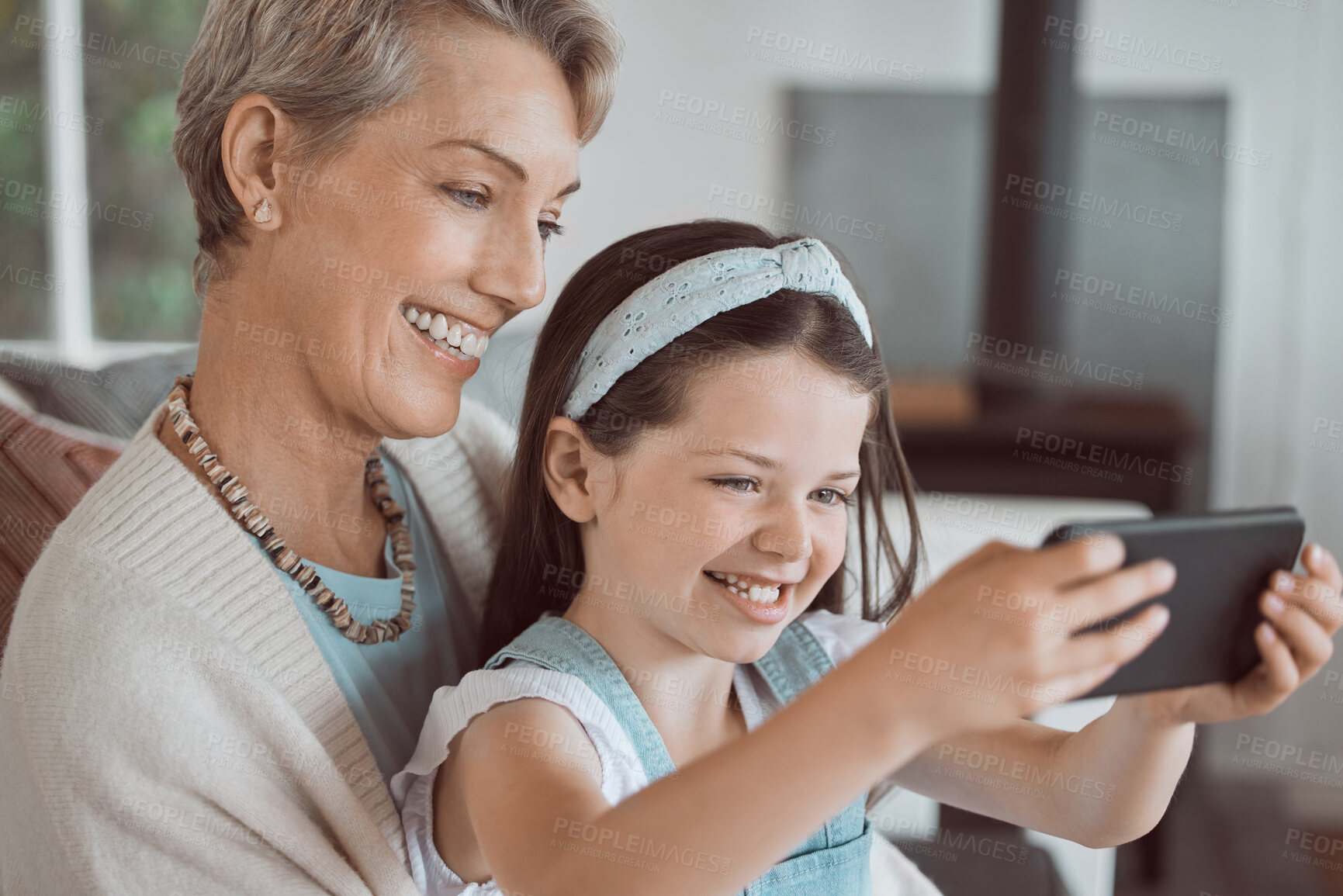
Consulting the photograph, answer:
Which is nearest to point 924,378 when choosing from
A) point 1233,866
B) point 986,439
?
point 986,439

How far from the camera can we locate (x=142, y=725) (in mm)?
929

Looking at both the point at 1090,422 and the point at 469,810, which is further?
the point at 1090,422

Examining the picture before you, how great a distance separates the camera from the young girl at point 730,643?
2.36 feet

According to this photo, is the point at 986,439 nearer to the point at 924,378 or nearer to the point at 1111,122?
the point at 924,378

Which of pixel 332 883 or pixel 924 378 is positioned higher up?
pixel 332 883

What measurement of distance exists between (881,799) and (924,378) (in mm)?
2886
